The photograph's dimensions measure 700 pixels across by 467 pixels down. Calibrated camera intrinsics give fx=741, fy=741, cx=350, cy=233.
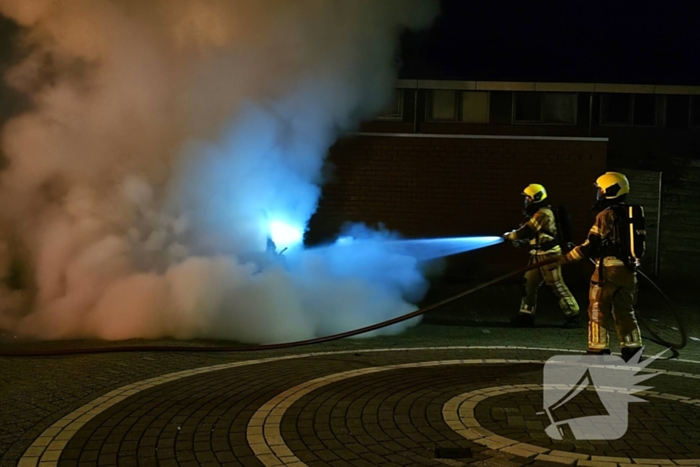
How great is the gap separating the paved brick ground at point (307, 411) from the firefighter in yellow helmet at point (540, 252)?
6.92 ft

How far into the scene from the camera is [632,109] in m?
16.5

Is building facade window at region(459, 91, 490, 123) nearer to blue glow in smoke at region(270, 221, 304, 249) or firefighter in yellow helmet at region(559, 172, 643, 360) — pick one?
blue glow in smoke at region(270, 221, 304, 249)

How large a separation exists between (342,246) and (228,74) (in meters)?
4.20

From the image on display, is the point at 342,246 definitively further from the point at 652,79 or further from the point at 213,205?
the point at 652,79

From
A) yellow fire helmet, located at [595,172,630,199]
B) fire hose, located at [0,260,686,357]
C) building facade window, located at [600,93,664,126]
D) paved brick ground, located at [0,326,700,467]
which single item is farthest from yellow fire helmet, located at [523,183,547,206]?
building facade window, located at [600,93,664,126]

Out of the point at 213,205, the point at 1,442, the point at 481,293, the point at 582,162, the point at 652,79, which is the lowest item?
the point at 1,442

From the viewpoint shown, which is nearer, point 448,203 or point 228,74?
point 228,74

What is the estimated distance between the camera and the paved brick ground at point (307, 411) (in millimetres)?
4660

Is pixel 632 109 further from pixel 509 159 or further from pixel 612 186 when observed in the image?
pixel 612 186

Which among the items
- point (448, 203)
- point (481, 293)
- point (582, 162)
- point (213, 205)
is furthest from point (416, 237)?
point (213, 205)

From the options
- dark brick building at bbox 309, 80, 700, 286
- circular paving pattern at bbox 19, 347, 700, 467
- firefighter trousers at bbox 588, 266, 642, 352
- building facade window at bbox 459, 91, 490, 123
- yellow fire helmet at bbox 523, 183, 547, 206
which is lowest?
circular paving pattern at bbox 19, 347, 700, 467

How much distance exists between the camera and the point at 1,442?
4887 millimetres

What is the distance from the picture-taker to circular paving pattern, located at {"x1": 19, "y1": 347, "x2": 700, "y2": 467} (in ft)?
15.1

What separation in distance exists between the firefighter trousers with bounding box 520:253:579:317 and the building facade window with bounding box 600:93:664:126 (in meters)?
7.54
